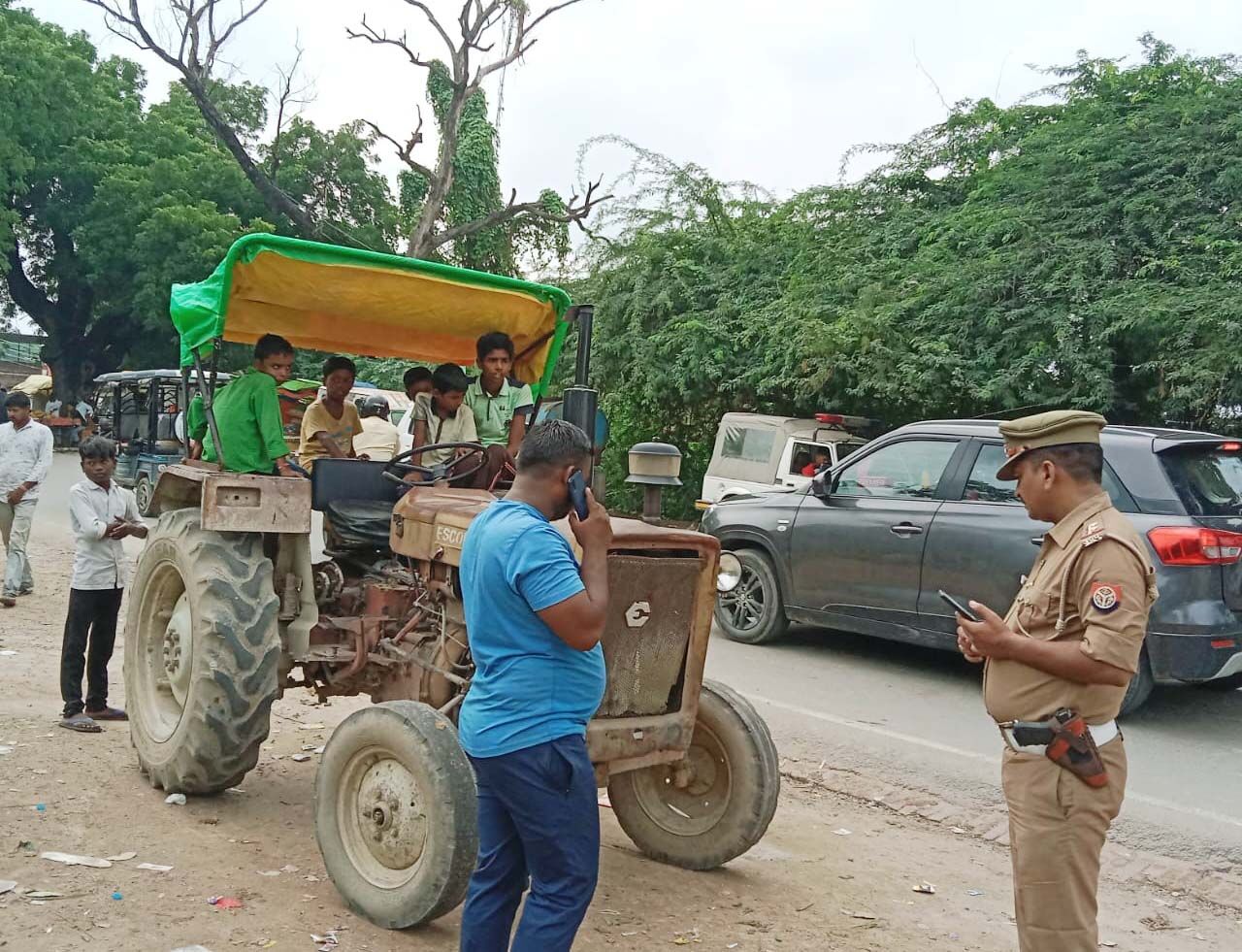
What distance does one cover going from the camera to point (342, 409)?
6.21 meters

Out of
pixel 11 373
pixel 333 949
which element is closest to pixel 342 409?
pixel 333 949

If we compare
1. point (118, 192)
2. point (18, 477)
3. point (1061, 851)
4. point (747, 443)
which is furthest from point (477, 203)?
point (1061, 851)

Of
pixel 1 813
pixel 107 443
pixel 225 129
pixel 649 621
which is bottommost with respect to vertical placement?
pixel 1 813

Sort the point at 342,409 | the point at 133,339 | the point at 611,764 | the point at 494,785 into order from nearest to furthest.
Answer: the point at 494,785
the point at 611,764
the point at 342,409
the point at 133,339

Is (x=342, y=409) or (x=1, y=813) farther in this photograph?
(x=342, y=409)

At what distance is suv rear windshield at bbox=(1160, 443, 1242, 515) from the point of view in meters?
7.10

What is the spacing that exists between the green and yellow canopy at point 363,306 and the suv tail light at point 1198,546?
155 inches

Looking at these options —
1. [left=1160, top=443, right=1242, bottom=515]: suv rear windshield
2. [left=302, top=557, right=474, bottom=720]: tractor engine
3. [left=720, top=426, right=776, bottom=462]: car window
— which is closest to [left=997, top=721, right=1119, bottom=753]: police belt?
[left=302, top=557, right=474, bottom=720]: tractor engine

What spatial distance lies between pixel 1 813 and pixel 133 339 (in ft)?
→ 123

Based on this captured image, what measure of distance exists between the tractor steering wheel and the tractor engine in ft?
1.37

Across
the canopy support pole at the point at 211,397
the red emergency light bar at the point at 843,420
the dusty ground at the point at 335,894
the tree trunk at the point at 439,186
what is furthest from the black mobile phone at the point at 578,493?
the tree trunk at the point at 439,186

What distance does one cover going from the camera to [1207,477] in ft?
23.8

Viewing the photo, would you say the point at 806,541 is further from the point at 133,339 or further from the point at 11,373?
the point at 11,373

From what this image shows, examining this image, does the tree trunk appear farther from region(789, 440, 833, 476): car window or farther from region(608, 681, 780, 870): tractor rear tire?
region(608, 681, 780, 870): tractor rear tire
